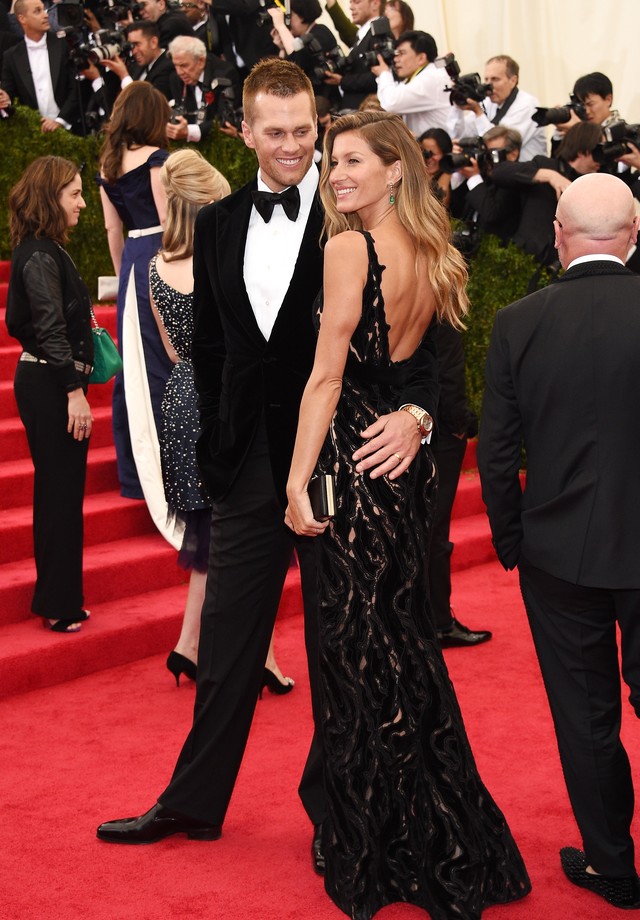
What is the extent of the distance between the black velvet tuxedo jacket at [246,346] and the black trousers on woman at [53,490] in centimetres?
186

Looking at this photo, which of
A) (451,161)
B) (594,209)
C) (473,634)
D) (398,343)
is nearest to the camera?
(594,209)

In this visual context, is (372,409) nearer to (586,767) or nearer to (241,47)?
(586,767)

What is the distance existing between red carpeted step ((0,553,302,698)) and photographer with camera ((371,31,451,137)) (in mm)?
4682

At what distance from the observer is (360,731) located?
2811 mm

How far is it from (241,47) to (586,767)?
26.6 ft

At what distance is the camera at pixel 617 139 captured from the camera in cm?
691

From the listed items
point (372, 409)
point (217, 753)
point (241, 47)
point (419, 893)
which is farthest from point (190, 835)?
point (241, 47)

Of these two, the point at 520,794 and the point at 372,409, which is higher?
the point at 372,409

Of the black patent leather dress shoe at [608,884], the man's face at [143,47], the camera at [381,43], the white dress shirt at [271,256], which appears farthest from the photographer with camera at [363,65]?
the black patent leather dress shoe at [608,884]

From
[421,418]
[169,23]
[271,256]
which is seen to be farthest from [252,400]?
[169,23]

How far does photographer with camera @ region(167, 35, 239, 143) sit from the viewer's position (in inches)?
327

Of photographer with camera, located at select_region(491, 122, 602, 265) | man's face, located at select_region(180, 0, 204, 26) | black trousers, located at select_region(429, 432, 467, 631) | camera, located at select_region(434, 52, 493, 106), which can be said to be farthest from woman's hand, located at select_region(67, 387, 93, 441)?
man's face, located at select_region(180, 0, 204, 26)

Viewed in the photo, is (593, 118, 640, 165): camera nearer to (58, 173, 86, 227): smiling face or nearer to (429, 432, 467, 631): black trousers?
(429, 432, 467, 631): black trousers

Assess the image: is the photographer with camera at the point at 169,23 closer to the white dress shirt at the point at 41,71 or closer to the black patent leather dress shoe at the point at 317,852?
the white dress shirt at the point at 41,71
